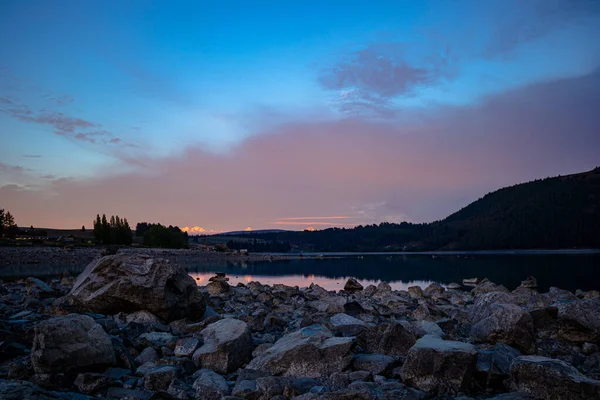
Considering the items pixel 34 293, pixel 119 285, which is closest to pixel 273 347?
pixel 119 285

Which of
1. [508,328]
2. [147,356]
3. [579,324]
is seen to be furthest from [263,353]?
[579,324]

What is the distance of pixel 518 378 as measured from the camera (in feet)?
22.5

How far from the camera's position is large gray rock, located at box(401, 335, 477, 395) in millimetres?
6961

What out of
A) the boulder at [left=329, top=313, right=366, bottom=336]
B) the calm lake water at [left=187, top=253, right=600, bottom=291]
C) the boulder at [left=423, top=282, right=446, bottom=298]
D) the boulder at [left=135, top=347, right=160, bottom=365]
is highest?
the boulder at [left=329, top=313, right=366, bottom=336]

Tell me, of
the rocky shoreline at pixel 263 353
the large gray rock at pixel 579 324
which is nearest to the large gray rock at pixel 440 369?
the rocky shoreline at pixel 263 353

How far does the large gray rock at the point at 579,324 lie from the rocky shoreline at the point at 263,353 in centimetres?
2

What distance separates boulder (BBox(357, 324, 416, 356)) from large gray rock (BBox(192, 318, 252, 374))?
239cm

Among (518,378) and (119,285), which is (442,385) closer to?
(518,378)

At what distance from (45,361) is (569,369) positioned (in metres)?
8.46

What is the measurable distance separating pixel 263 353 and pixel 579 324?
7893 mm

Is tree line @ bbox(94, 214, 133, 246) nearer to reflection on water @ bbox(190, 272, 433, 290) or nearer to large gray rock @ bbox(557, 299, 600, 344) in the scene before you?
reflection on water @ bbox(190, 272, 433, 290)

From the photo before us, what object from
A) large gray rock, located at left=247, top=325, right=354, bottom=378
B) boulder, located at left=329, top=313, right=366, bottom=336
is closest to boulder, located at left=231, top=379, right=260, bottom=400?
large gray rock, located at left=247, top=325, right=354, bottom=378

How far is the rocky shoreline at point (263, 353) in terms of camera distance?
22.5ft

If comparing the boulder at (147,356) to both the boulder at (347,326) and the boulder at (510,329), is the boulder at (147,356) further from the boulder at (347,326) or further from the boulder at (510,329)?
the boulder at (510,329)
